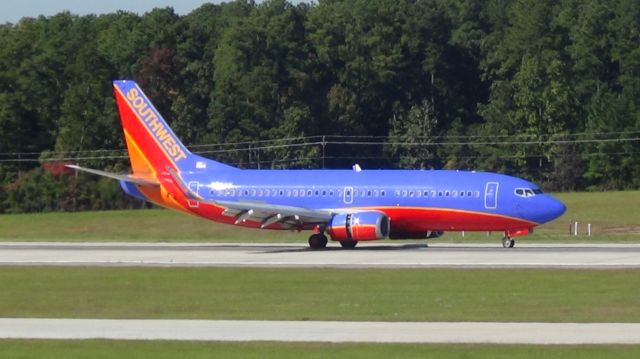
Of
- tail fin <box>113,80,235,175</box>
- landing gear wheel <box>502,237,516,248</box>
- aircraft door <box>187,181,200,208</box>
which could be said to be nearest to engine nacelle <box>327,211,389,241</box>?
landing gear wheel <box>502,237,516,248</box>

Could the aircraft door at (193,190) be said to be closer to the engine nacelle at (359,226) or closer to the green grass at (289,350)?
the engine nacelle at (359,226)

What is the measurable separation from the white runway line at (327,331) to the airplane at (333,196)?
78.0 ft

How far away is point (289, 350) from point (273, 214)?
29078mm

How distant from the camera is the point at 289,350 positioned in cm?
2317

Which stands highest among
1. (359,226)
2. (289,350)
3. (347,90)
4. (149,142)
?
(347,90)

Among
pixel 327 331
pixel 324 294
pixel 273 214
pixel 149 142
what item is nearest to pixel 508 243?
pixel 273 214

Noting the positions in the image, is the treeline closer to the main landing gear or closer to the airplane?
the airplane

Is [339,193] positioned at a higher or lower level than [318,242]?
higher

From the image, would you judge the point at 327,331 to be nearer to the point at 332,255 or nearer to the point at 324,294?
the point at 324,294

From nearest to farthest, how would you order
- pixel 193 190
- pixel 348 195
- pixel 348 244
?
pixel 348 244, pixel 348 195, pixel 193 190

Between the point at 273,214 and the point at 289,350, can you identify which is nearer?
the point at 289,350

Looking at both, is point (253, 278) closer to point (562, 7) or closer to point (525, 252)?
point (525, 252)

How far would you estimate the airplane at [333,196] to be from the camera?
50938 millimetres

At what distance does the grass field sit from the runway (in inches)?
690
